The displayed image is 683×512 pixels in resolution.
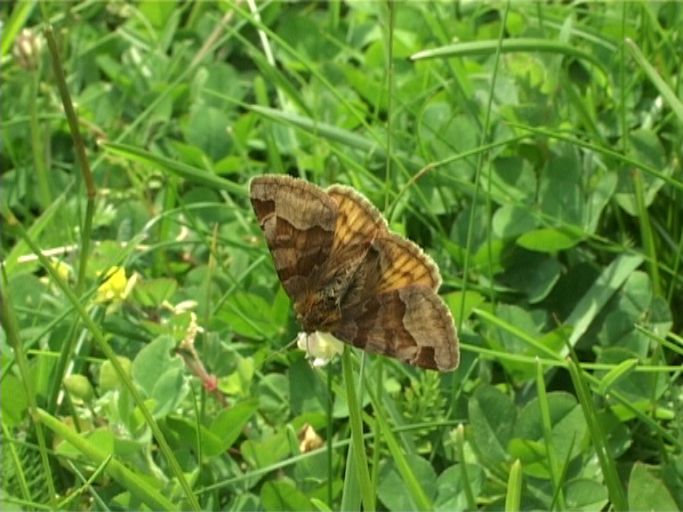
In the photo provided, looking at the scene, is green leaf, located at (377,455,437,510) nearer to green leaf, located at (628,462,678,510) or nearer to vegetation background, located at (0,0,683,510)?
vegetation background, located at (0,0,683,510)

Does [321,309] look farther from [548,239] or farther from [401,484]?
[548,239]

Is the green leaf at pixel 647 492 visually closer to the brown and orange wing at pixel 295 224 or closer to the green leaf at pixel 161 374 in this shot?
the brown and orange wing at pixel 295 224

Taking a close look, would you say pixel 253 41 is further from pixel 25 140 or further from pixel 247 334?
pixel 247 334

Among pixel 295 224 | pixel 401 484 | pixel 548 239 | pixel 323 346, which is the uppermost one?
pixel 295 224

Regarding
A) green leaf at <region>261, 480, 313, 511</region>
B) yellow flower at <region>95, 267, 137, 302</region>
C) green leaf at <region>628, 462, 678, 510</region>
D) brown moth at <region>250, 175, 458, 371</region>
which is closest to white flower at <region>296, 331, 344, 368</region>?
brown moth at <region>250, 175, 458, 371</region>

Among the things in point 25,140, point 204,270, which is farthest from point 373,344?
point 25,140

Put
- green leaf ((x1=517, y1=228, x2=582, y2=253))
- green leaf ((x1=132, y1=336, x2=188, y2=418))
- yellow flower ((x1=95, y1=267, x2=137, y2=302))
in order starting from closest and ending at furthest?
green leaf ((x1=132, y1=336, x2=188, y2=418)) < yellow flower ((x1=95, y1=267, x2=137, y2=302)) < green leaf ((x1=517, y1=228, x2=582, y2=253))

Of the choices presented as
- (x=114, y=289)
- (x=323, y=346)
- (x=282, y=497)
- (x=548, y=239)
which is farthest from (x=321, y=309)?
(x=548, y=239)
